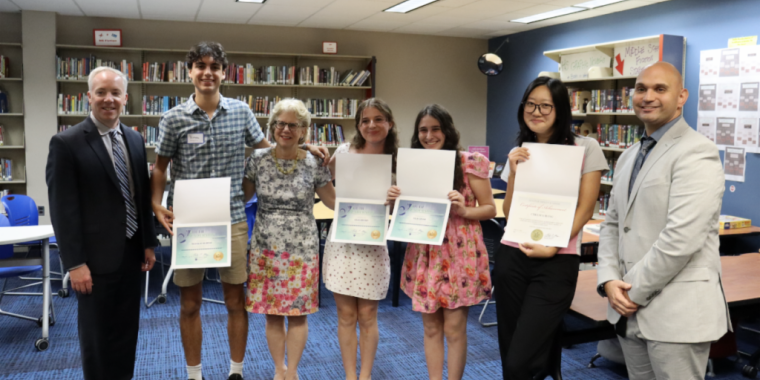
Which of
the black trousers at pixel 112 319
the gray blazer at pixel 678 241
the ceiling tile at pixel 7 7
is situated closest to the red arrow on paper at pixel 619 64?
the gray blazer at pixel 678 241

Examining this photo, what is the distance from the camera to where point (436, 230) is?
2.23 m

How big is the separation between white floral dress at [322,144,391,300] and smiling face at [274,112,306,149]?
0.69ft

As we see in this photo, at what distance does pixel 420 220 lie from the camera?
2.26m

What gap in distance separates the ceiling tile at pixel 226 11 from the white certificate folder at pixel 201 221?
4321 millimetres

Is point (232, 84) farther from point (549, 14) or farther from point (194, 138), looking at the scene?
point (194, 138)

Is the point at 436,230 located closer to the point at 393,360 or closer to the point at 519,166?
the point at 519,166

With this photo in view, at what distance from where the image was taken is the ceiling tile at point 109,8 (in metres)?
6.10

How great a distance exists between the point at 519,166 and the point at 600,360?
6.65 ft

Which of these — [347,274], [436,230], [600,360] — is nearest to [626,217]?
[436,230]

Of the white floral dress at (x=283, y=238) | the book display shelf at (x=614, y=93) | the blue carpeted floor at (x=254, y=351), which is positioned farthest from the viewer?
the book display shelf at (x=614, y=93)

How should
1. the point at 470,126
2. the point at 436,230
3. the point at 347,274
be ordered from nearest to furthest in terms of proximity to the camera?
the point at 436,230
the point at 347,274
the point at 470,126

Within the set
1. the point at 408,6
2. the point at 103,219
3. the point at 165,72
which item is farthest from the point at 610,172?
the point at 165,72

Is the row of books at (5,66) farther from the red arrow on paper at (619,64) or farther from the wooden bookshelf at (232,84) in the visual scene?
the red arrow on paper at (619,64)

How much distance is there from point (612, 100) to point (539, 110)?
4.60 metres
